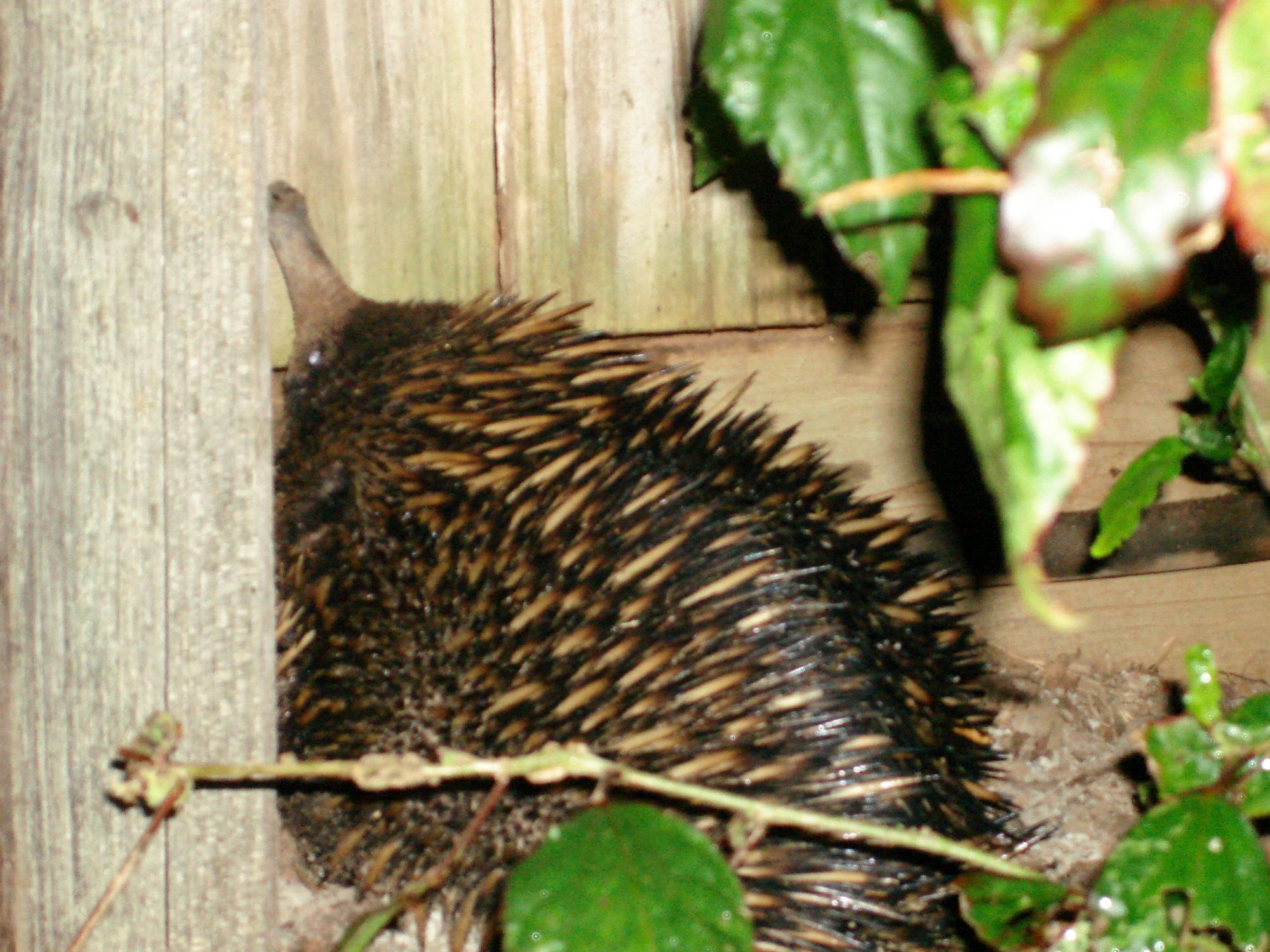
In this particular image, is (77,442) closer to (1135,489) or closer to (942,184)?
(942,184)

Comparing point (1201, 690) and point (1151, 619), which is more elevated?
point (1201, 690)

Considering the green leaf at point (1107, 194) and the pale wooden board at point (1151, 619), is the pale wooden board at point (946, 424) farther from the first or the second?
the green leaf at point (1107, 194)

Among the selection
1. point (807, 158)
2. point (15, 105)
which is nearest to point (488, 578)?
point (15, 105)

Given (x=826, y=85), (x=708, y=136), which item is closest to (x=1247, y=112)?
(x=826, y=85)

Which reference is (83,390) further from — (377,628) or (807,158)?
(807,158)

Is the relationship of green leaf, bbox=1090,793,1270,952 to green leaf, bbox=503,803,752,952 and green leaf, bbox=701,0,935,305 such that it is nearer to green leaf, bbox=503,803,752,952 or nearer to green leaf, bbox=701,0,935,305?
green leaf, bbox=503,803,752,952

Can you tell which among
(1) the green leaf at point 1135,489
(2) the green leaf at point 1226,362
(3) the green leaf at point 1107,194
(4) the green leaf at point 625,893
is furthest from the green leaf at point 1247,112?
(1) the green leaf at point 1135,489
